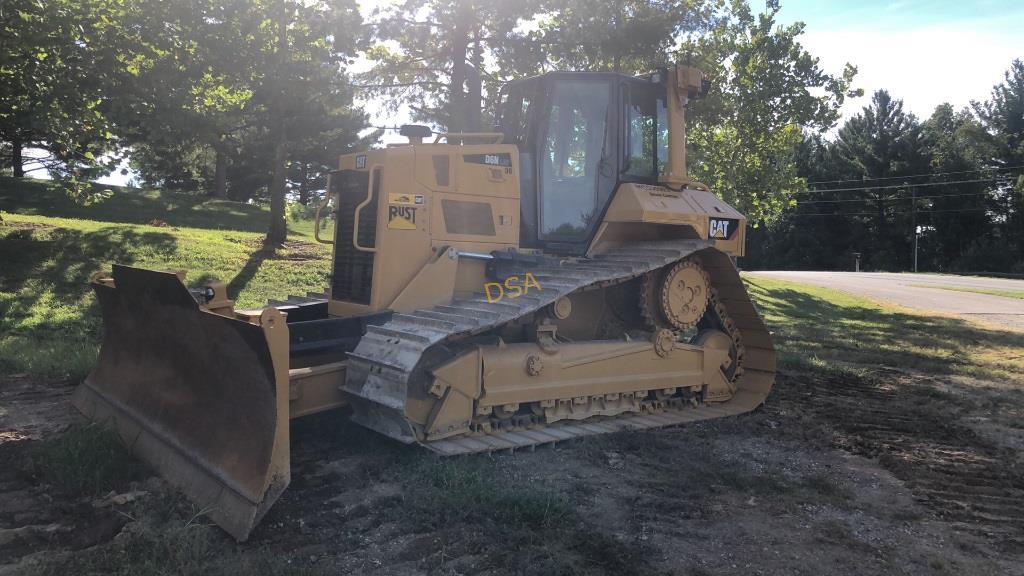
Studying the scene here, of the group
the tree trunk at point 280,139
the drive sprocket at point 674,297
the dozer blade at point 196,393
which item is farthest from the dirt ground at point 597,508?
the tree trunk at point 280,139

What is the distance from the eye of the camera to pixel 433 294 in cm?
602

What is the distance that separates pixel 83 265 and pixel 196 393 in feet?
34.4

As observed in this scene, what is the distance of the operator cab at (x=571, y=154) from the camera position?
6684 millimetres

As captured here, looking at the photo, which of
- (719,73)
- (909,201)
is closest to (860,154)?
(909,201)

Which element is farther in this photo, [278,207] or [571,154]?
[278,207]

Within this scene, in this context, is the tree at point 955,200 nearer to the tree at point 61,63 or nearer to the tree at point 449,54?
the tree at point 449,54

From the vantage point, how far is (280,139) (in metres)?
16.6

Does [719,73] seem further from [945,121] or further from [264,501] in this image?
[945,121]

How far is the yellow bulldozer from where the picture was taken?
15.4 feet

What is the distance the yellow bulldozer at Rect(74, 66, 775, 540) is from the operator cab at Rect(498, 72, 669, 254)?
17 mm

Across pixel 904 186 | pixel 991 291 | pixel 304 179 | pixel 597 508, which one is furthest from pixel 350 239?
pixel 904 186

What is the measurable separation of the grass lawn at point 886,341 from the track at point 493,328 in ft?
11.0

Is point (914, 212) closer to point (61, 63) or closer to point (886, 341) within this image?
point (886, 341)

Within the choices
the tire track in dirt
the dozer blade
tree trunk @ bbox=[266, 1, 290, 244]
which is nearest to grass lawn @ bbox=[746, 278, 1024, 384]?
the tire track in dirt
